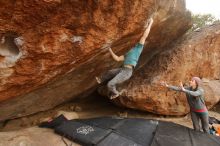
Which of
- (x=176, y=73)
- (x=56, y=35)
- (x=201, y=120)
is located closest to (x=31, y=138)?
(x=56, y=35)

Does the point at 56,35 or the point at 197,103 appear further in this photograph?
the point at 197,103

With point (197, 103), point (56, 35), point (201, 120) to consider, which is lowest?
point (201, 120)

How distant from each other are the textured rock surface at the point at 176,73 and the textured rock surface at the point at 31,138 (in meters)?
2.91

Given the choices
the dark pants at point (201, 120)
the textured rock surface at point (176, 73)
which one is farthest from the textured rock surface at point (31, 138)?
the dark pants at point (201, 120)

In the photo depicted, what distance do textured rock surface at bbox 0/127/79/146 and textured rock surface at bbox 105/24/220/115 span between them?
2906mm

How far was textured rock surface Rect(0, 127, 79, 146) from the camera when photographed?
622 centimetres

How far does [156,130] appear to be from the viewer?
737 centimetres

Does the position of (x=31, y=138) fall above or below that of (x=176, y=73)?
below

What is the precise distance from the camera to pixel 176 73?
9.08 meters

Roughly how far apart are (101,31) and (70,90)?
9.98 ft

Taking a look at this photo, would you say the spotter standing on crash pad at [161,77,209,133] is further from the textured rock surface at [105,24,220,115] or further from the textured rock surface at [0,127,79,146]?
the textured rock surface at [0,127,79,146]

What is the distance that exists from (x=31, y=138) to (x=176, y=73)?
5.03 metres

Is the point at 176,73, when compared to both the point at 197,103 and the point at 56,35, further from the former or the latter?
the point at 56,35

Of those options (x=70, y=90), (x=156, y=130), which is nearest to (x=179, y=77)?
(x=156, y=130)
